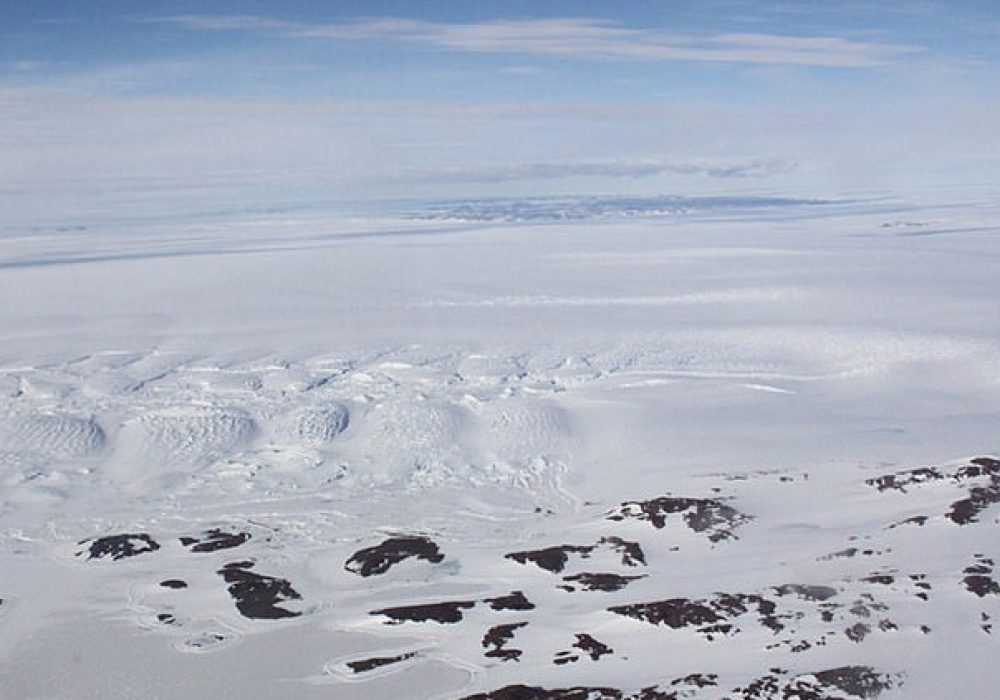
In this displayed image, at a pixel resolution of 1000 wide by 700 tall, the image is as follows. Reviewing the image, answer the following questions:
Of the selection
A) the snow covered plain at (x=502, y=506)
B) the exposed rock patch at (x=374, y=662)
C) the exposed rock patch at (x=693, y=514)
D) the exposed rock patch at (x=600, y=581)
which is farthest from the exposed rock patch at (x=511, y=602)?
the exposed rock patch at (x=693, y=514)

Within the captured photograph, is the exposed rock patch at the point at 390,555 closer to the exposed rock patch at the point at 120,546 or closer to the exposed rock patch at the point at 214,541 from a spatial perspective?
the exposed rock patch at the point at 214,541

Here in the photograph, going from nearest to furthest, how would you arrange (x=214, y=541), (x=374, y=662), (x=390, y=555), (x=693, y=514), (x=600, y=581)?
1. (x=374, y=662)
2. (x=600, y=581)
3. (x=390, y=555)
4. (x=214, y=541)
5. (x=693, y=514)

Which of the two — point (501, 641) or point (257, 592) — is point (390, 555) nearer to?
point (257, 592)

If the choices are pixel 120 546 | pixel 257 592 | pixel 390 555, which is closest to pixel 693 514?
pixel 390 555

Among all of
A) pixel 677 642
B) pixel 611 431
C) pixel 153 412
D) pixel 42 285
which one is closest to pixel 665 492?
pixel 611 431

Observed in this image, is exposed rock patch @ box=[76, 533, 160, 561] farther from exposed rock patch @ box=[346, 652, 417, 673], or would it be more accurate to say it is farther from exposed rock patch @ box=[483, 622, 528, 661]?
exposed rock patch @ box=[483, 622, 528, 661]

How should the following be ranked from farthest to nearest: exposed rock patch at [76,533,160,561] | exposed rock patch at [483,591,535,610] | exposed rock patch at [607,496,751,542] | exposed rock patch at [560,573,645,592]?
exposed rock patch at [607,496,751,542], exposed rock patch at [76,533,160,561], exposed rock patch at [560,573,645,592], exposed rock patch at [483,591,535,610]

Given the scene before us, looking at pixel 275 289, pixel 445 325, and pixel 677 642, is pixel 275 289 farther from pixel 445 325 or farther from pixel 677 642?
pixel 677 642

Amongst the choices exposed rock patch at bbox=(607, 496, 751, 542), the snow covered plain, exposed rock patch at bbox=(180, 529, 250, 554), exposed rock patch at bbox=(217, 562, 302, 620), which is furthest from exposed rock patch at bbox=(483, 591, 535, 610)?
exposed rock patch at bbox=(180, 529, 250, 554)

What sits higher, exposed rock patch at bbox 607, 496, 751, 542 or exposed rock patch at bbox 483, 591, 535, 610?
exposed rock patch at bbox 607, 496, 751, 542

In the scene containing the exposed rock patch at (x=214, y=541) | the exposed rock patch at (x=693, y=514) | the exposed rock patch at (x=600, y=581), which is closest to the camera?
the exposed rock patch at (x=600, y=581)
